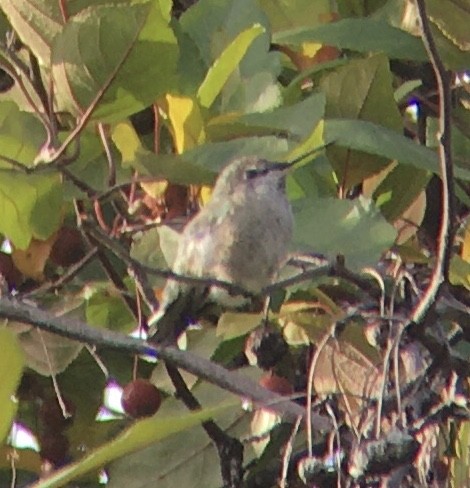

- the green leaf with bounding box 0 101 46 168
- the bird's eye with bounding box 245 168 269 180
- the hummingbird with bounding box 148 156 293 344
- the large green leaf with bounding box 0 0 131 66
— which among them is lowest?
the hummingbird with bounding box 148 156 293 344

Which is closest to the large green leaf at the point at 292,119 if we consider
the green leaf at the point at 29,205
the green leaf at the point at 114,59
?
the green leaf at the point at 114,59

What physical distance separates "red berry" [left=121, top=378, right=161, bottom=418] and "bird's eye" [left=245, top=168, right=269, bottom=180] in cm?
34

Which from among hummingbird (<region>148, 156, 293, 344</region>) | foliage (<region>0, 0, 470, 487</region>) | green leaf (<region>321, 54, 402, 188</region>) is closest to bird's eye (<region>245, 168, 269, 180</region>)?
hummingbird (<region>148, 156, 293, 344</region>)

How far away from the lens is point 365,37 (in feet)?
5.11

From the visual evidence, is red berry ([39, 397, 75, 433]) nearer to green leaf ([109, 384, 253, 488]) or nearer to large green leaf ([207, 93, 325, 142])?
green leaf ([109, 384, 253, 488])

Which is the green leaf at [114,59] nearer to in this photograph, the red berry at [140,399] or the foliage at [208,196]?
the foliage at [208,196]

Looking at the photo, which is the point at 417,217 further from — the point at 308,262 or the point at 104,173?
the point at 104,173

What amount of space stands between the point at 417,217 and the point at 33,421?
613 millimetres

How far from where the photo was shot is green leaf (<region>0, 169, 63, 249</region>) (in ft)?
5.00

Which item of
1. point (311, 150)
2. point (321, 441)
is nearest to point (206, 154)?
point (311, 150)

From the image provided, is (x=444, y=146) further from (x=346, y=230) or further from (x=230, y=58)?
(x=230, y=58)

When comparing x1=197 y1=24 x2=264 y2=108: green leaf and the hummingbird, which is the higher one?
x1=197 y1=24 x2=264 y2=108: green leaf

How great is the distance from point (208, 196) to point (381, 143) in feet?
0.99

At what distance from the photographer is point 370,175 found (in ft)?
5.36
